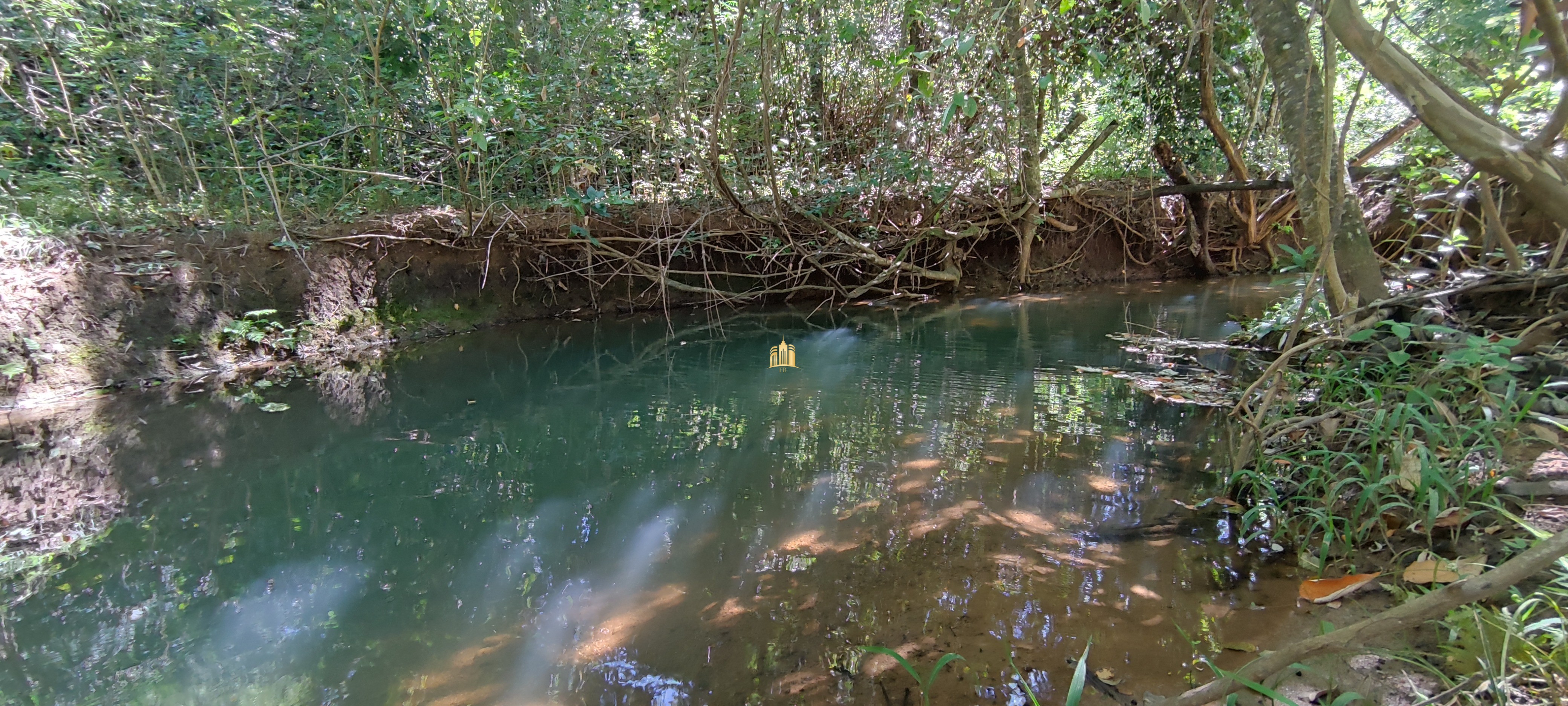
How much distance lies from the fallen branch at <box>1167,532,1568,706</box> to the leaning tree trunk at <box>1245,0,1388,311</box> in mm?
2191

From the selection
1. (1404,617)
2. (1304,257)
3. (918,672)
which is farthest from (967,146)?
(1404,617)

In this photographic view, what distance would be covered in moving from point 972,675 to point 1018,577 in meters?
0.50

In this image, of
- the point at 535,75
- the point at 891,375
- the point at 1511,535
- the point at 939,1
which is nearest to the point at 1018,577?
the point at 1511,535

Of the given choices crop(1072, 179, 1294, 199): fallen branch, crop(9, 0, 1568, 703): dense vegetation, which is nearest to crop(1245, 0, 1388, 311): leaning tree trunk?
crop(9, 0, 1568, 703): dense vegetation

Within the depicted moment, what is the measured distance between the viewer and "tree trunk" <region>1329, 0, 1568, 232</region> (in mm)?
2338

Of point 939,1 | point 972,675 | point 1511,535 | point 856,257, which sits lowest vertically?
point 972,675

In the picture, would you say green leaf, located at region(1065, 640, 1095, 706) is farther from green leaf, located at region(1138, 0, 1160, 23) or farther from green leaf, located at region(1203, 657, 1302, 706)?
green leaf, located at region(1138, 0, 1160, 23)

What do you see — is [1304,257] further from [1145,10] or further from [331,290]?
[331,290]

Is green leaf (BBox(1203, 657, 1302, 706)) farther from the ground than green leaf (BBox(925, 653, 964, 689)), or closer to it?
farther from the ground

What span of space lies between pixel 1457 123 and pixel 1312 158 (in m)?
0.81

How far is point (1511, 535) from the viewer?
1.76 metres

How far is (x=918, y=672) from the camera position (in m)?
1.73

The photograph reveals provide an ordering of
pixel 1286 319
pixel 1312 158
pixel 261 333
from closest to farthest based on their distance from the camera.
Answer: pixel 1312 158, pixel 1286 319, pixel 261 333

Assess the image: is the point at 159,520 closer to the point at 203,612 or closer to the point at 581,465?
the point at 203,612
